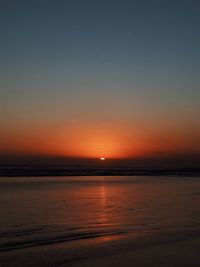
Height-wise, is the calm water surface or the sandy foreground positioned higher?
the calm water surface

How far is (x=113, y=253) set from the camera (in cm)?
1079

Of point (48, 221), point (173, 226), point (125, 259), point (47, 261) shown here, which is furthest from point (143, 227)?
point (47, 261)

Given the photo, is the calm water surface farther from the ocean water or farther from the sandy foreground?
the sandy foreground

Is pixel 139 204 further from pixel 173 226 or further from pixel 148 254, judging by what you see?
pixel 148 254

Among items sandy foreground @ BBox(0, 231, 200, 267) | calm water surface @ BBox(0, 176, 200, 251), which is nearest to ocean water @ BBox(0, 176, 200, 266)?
calm water surface @ BBox(0, 176, 200, 251)

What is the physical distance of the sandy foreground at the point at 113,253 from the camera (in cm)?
979

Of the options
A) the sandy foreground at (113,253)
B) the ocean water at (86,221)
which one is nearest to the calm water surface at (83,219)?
the ocean water at (86,221)

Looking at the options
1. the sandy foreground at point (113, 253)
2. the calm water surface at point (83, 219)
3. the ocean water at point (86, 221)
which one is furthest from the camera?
the calm water surface at point (83, 219)

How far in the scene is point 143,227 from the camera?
48.6ft

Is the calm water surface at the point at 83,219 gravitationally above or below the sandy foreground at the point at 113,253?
above

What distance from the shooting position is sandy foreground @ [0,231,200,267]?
385 inches

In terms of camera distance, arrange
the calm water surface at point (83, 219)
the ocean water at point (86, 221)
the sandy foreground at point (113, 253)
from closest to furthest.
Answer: the sandy foreground at point (113, 253) → the ocean water at point (86, 221) → the calm water surface at point (83, 219)

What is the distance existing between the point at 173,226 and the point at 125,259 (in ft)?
17.3

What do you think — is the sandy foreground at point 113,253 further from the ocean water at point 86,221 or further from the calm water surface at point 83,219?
Answer: the calm water surface at point 83,219
